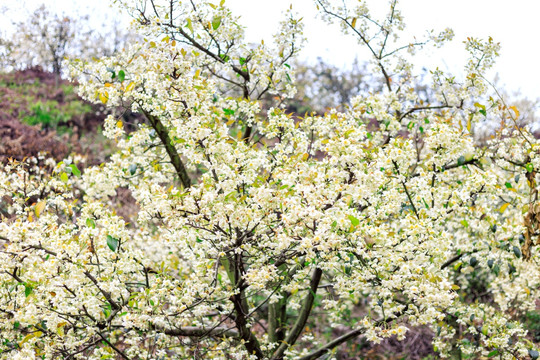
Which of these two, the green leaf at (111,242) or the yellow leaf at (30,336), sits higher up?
the green leaf at (111,242)

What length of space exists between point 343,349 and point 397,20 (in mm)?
5274

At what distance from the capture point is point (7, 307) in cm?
296

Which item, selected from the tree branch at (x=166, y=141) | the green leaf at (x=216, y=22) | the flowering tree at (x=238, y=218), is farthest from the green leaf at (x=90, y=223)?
the green leaf at (x=216, y=22)

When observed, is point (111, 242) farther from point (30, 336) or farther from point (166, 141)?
point (166, 141)

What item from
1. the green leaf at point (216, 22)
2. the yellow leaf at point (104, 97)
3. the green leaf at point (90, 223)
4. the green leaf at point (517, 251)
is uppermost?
the green leaf at point (216, 22)

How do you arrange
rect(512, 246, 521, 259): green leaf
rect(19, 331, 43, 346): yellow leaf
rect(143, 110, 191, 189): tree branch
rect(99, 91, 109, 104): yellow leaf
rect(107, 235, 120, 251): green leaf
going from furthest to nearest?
1. rect(143, 110, 191, 189): tree branch
2. rect(99, 91, 109, 104): yellow leaf
3. rect(512, 246, 521, 259): green leaf
4. rect(19, 331, 43, 346): yellow leaf
5. rect(107, 235, 120, 251): green leaf

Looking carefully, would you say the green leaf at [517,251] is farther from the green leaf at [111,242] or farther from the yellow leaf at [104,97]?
the yellow leaf at [104,97]

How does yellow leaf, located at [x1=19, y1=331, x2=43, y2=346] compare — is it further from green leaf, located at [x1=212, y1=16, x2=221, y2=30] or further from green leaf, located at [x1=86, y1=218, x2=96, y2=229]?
green leaf, located at [x1=212, y1=16, x2=221, y2=30]

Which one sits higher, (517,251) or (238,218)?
(238,218)

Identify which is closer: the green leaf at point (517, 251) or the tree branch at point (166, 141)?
the green leaf at point (517, 251)

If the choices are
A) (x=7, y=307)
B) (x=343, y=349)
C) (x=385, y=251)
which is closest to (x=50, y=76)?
(x=343, y=349)

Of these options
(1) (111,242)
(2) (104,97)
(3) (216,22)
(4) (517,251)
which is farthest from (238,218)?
(4) (517,251)

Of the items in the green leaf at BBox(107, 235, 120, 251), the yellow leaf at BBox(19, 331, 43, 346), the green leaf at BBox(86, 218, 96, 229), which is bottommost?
the yellow leaf at BBox(19, 331, 43, 346)

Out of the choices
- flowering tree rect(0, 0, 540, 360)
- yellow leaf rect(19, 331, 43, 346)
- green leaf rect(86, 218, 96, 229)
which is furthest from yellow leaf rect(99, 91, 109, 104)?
yellow leaf rect(19, 331, 43, 346)
